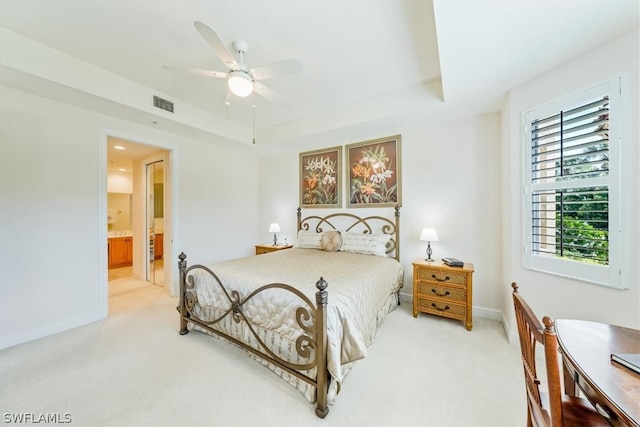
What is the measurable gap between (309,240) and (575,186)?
3324 millimetres

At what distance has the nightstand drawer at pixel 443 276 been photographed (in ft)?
9.43

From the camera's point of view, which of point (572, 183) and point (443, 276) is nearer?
point (572, 183)

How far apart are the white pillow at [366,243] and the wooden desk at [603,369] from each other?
95.9 inches

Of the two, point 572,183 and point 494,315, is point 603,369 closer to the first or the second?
point 572,183

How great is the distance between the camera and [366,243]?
3.74 meters

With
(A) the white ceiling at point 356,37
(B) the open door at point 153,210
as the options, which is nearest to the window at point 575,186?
(A) the white ceiling at point 356,37

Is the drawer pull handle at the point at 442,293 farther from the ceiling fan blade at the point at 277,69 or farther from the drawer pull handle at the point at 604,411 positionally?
the ceiling fan blade at the point at 277,69

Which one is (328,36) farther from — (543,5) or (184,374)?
(184,374)

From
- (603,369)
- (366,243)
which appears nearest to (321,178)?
(366,243)

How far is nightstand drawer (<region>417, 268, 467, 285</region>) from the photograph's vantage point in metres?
2.87

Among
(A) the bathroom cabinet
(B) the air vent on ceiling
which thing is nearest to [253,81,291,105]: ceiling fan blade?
(B) the air vent on ceiling

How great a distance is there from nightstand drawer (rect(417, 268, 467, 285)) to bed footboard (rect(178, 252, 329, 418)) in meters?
1.87

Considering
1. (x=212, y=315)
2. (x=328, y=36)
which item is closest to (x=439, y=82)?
(x=328, y=36)

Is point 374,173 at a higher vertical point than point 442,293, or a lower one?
higher
